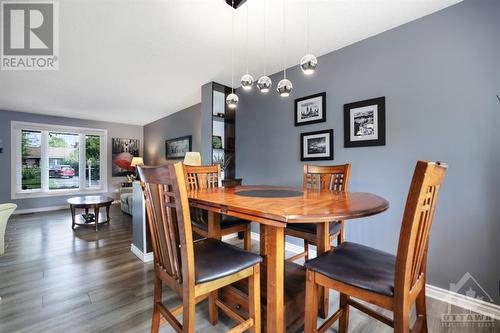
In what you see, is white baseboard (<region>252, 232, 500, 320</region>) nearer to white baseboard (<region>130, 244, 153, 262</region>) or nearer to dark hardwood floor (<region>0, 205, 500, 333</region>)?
dark hardwood floor (<region>0, 205, 500, 333</region>)

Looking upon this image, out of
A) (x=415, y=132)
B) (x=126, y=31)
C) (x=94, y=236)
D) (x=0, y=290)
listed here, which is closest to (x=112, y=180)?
(x=94, y=236)

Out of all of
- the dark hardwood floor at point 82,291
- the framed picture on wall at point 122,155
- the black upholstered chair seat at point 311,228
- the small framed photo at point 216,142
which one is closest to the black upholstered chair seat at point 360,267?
the black upholstered chair seat at point 311,228

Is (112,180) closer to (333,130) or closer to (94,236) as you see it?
(94,236)

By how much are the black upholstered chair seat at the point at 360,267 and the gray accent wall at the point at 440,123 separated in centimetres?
113

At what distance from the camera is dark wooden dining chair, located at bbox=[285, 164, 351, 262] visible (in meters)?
1.67

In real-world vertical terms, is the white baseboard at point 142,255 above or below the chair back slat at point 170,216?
below

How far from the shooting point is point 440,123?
182 cm

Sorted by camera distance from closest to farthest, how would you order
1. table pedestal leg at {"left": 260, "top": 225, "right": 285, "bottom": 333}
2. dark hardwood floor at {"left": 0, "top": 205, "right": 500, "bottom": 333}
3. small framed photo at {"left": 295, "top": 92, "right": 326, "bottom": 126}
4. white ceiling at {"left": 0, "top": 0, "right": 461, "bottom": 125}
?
table pedestal leg at {"left": 260, "top": 225, "right": 285, "bottom": 333}, dark hardwood floor at {"left": 0, "top": 205, "right": 500, "bottom": 333}, white ceiling at {"left": 0, "top": 0, "right": 461, "bottom": 125}, small framed photo at {"left": 295, "top": 92, "right": 326, "bottom": 126}

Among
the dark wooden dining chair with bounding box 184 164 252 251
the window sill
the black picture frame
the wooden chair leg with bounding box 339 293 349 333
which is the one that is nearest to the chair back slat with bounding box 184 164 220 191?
the dark wooden dining chair with bounding box 184 164 252 251

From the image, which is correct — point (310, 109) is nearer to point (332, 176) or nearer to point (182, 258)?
point (332, 176)

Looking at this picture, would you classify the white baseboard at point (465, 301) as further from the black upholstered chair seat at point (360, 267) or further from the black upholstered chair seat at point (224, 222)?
the black upholstered chair seat at point (224, 222)

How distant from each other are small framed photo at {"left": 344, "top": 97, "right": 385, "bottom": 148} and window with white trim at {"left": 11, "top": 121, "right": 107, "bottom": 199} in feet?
21.1

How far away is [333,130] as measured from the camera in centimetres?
250

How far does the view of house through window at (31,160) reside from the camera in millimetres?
5246
